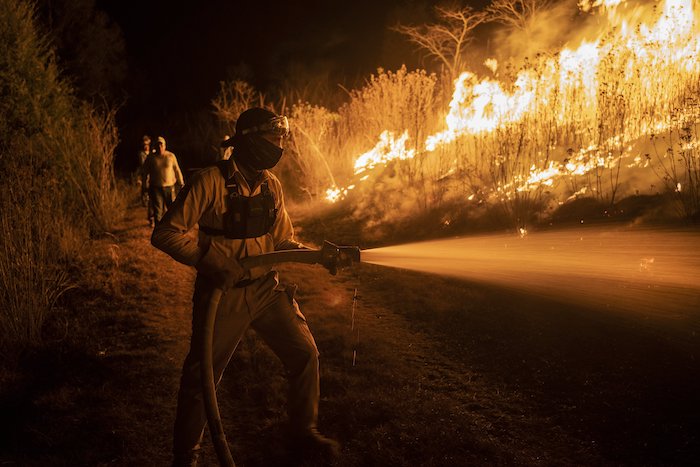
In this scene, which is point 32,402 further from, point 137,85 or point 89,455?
Answer: point 137,85

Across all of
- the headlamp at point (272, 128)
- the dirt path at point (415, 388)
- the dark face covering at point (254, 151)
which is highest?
the headlamp at point (272, 128)

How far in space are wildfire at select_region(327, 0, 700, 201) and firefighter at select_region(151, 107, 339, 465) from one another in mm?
7988

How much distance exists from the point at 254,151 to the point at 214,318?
1.15 metres

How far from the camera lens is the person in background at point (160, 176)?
11.8 metres

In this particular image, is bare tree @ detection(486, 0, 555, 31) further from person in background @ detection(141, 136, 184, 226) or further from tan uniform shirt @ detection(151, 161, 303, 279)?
tan uniform shirt @ detection(151, 161, 303, 279)

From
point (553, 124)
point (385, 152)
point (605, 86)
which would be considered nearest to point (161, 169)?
point (385, 152)

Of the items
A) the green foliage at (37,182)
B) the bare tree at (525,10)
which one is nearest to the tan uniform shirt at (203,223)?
the green foliage at (37,182)

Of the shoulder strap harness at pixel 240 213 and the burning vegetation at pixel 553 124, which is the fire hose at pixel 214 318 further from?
the burning vegetation at pixel 553 124

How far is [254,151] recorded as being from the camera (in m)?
3.68

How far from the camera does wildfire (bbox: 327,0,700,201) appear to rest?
32.1 feet

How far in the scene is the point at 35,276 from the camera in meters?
6.30

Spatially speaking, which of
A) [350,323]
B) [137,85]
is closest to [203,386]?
[350,323]

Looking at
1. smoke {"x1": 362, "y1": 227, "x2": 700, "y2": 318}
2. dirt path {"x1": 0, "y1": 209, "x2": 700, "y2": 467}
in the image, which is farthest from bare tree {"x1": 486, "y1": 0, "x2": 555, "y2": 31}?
dirt path {"x1": 0, "y1": 209, "x2": 700, "y2": 467}

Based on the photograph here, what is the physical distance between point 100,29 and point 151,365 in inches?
1363
